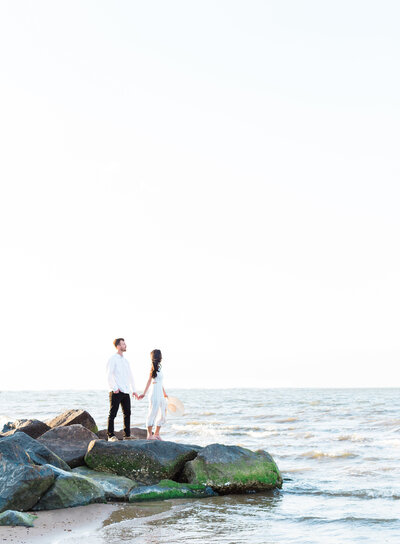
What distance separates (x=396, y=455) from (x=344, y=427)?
812 cm

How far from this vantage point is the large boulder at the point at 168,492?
10.2 m

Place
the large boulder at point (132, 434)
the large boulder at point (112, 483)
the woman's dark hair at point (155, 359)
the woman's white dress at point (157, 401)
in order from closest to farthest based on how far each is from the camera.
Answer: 1. the large boulder at point (112, 483)
2. the woman's dark hair at point (155, 359)
3. the woman's white dress at point (157, 401)
4. the large boulder at point (132, 434)

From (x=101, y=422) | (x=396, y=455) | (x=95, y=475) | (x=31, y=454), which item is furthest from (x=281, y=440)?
(x=31, y=454)

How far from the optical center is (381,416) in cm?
2986

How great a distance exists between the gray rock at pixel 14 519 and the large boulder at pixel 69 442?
2.97 meters

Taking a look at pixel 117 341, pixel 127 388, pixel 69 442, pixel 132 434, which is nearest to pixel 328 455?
pixel 132 434

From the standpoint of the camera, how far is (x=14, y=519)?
8094 millimetres

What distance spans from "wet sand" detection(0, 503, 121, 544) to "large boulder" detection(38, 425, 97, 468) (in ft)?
6.25

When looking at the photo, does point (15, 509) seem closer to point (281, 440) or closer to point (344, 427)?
point (281, 440)

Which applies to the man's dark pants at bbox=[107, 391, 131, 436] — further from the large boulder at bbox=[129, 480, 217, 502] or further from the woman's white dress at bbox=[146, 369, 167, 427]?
the large boulder at bbox=[129, 480, 217, 502]

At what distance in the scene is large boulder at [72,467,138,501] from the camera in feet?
32.9

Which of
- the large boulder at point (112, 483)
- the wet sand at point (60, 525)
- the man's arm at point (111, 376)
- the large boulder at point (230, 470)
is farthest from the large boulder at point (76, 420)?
the wet sand at point (60, 525)

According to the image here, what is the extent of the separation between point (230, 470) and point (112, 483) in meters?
2.05

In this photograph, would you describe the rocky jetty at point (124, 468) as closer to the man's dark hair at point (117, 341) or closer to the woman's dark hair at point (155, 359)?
the man's dark hair at point (117, 341)
